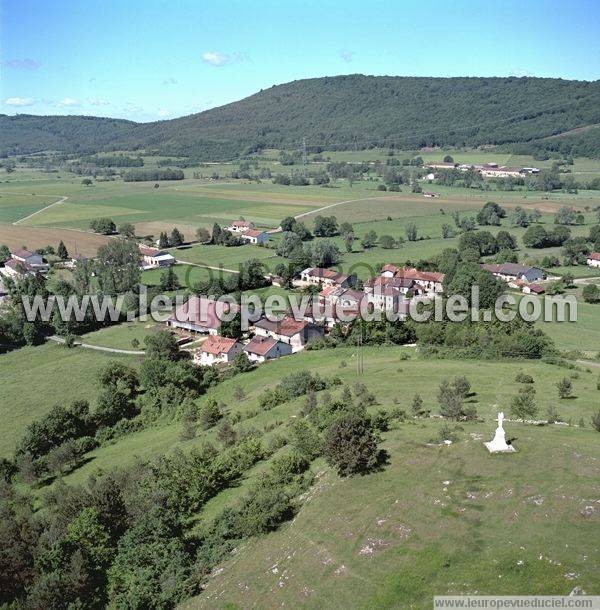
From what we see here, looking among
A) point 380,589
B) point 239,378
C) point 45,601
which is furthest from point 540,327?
point 45,601

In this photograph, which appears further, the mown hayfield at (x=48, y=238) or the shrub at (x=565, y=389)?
the mown hayfield at (x=48, y=238)

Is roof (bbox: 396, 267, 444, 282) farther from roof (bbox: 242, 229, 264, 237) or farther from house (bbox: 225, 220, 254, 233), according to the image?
house (bbox: 225, 220, 254, 233)

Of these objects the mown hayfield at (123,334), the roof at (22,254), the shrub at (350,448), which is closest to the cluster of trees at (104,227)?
the roof at (22,254)

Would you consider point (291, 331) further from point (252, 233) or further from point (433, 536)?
point (252, 233)

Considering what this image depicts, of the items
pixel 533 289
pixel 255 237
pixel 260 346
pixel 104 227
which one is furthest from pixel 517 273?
pixel 104 227

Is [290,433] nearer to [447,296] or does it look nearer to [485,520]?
[485,520]

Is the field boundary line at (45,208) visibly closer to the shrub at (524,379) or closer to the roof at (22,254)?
the roof at (22,254)

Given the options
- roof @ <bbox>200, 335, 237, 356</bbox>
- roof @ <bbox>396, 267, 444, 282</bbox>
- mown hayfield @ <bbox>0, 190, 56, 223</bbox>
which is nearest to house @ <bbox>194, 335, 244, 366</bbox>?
roof @ <bbox>200, 335, 237, 356</bbox>
